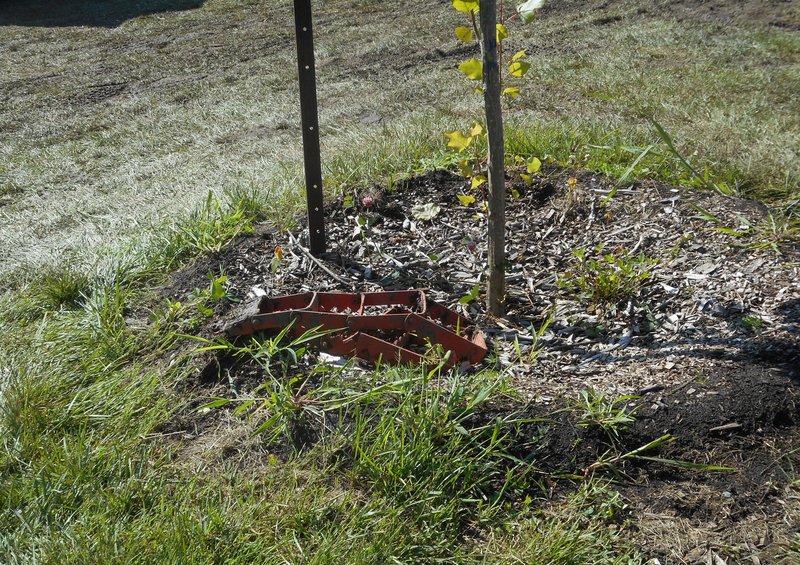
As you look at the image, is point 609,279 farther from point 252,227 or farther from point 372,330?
point 252,227

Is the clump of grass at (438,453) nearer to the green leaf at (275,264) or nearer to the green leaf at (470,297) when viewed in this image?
the green leaf at (470,297)

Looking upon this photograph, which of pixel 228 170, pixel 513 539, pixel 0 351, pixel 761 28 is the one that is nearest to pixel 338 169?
pixel 228 170

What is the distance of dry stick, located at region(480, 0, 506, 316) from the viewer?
249cm

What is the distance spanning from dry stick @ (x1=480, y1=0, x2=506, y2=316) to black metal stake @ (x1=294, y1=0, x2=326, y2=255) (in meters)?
0.79

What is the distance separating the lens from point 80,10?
1054cm

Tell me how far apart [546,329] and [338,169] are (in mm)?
1760

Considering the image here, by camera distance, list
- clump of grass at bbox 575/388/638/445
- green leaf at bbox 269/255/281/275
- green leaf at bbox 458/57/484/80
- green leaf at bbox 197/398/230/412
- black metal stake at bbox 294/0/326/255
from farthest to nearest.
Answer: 1. green leaf at bbox 269/255/281/275
2. black metal stake at bbox 294/0/326/255
3. green leaf at bbox 458/57/484/80
4. green leaf at bbox 197/398/230/412
5. clump of grass at bbox 575/388/638/445

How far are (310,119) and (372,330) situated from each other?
3.20ft

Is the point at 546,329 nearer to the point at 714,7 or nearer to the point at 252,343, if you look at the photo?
the point at 252,343

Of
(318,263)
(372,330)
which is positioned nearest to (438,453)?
(372,330)

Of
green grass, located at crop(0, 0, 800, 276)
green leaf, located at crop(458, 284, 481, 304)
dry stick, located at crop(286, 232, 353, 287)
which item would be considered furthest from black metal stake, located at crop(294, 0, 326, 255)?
green leaf, located at crop(458, 284, 481, 304)

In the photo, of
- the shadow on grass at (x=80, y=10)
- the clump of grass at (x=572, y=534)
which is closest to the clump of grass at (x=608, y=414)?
the clump of grass at (x=572, y=534)

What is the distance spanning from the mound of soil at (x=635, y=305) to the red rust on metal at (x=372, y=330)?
131 millimetres

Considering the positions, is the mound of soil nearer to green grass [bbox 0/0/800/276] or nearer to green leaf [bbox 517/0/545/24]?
green grass [bbox 0/0/800/276]
